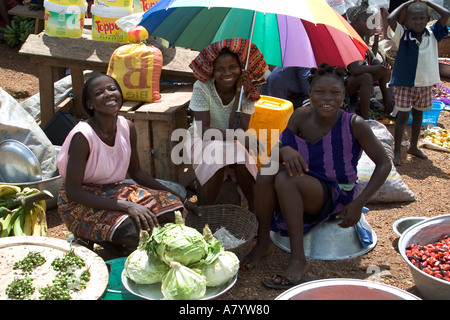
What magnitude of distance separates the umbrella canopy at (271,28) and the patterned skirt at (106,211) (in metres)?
1.16

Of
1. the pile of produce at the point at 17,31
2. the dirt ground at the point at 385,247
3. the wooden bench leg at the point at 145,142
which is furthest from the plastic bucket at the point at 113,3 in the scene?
the pile of produce at the point at 17,31

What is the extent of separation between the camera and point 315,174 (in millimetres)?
3279

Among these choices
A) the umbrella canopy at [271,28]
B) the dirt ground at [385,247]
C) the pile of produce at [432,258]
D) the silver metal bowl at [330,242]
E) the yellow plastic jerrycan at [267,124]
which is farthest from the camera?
the yellow plastic jerrycan at [267,124]

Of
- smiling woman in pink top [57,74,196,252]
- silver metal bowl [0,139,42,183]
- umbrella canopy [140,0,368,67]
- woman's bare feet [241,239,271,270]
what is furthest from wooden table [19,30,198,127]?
woman's bare feet [241,239,271,270]

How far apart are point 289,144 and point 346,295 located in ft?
3.71

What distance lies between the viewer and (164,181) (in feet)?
13.2

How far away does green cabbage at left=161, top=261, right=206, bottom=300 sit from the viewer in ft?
8.21

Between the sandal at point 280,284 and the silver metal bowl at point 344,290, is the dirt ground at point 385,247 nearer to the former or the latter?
the sandal at point 280,284

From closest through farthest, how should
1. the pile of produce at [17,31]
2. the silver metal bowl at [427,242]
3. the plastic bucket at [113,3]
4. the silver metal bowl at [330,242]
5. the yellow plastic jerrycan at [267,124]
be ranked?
1. the silver metal bowl at [427,242]
2. the silver metal bowl at [330,242]
3. the yellow plastic jerrycan at [267,124]
4. the plastic bucket at [113,3]
5. the pile of produce at [17,31]

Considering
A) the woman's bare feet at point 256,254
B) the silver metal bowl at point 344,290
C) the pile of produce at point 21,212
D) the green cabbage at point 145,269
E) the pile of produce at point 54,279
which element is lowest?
A: the woman's bare feet at point 256,254

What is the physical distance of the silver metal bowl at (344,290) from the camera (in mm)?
2426

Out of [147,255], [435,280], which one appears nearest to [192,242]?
Result: [147,255]

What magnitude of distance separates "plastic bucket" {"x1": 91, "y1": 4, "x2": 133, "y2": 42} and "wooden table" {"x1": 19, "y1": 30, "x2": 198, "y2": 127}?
0.21 feet

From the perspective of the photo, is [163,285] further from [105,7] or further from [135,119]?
[105,7]
